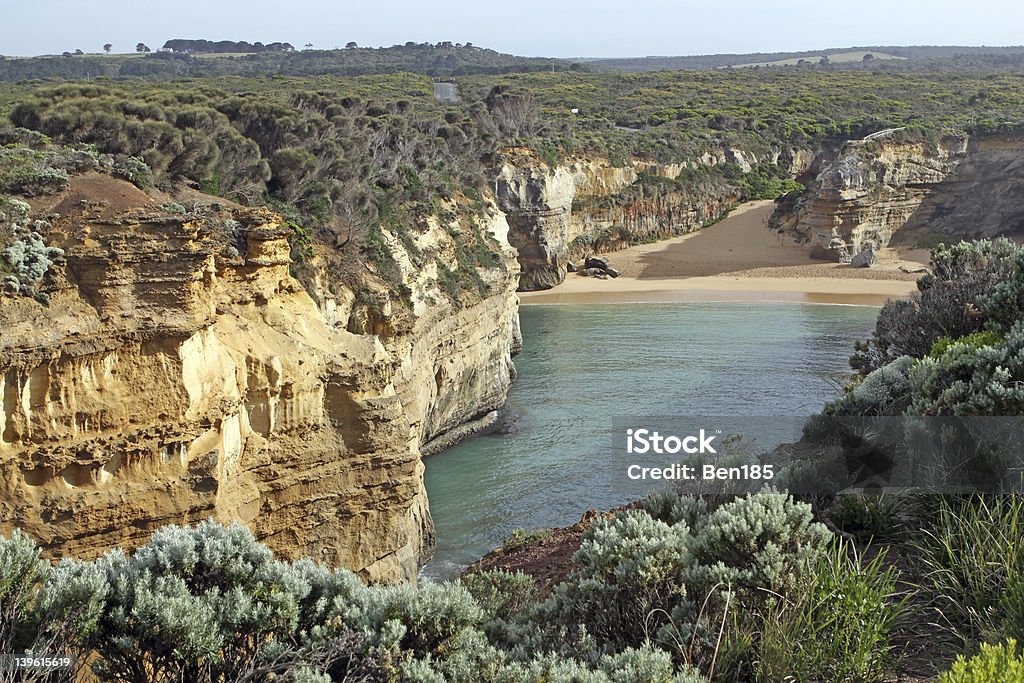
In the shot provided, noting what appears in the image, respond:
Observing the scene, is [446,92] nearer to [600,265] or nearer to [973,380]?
[600,265]

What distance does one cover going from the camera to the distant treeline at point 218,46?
7151 inches

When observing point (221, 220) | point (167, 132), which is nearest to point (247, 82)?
point (167, 132)

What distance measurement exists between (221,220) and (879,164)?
141ft

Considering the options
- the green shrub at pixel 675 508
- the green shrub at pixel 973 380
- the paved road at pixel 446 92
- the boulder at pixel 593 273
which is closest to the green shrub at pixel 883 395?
the green shrub at pixel 973 380

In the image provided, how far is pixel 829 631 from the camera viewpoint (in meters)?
6.12

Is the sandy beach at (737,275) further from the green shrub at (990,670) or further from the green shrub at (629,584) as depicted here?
the green shrub at (990,670)

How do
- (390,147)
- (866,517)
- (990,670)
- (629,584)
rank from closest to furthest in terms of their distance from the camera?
(990,670), (629,584), (866,517), (390,147)

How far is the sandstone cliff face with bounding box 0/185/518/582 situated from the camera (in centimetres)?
1195

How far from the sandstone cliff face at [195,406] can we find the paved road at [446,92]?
6772 cm

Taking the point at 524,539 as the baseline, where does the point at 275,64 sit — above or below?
above

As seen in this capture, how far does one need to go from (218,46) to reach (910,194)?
537ft

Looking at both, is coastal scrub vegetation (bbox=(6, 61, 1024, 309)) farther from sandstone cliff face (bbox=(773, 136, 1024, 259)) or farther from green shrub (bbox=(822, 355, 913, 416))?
green shrub (bbox=(822, 355, 913, 416))

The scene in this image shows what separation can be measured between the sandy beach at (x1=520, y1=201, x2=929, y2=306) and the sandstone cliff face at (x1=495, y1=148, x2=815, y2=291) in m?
1.03

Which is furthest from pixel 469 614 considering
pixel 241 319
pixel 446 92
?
pixel 446 92
